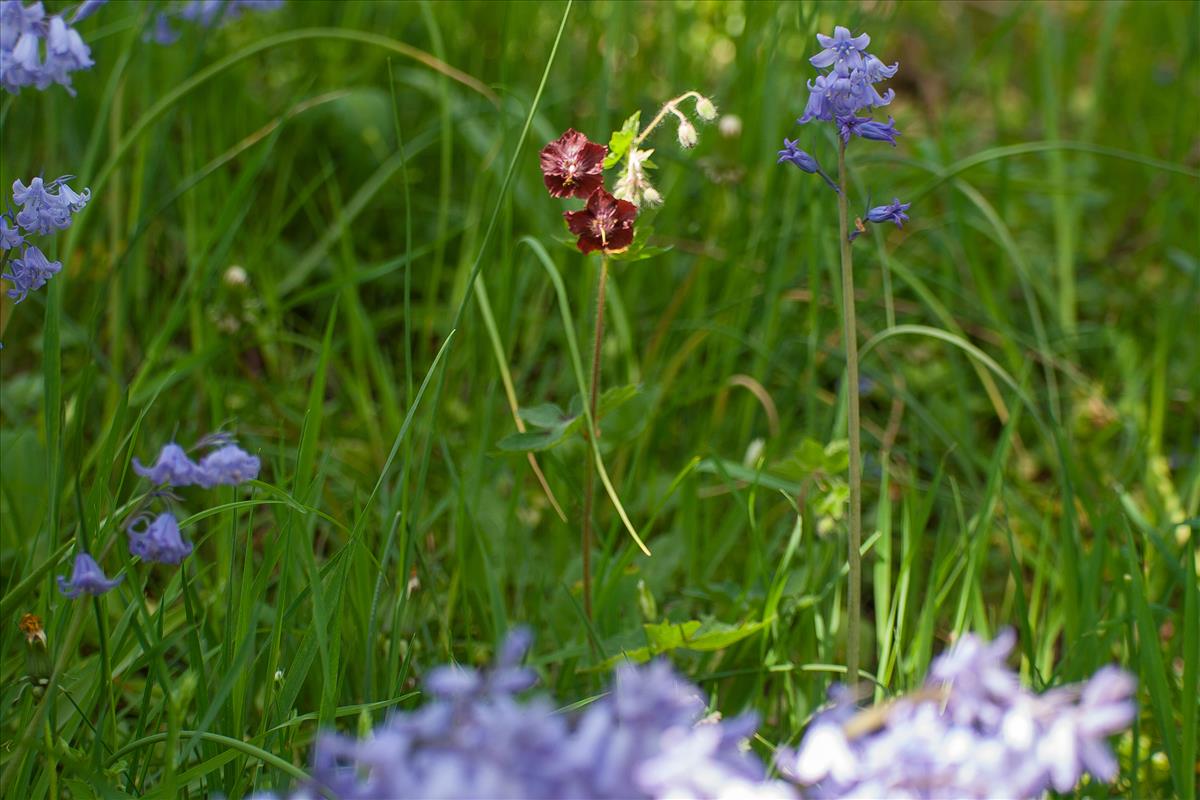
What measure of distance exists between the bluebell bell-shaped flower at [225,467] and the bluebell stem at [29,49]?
0.50 metres

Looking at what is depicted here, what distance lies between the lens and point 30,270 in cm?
127

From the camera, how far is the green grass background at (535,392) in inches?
55.1

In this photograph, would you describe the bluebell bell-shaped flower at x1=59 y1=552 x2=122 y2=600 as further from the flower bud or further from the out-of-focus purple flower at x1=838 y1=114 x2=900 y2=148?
the out-of-focus purple flower at x1=838 y1=114 x2=900 y2=148

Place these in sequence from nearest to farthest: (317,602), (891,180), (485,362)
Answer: (317,602) → (485,362) → (891,180)

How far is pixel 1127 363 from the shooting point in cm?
257

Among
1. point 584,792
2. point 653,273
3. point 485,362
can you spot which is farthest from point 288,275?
point 584,792

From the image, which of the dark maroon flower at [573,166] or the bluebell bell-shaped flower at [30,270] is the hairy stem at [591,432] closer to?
the dark maroon flower at [573,166]

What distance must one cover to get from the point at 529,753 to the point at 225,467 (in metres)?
0.73

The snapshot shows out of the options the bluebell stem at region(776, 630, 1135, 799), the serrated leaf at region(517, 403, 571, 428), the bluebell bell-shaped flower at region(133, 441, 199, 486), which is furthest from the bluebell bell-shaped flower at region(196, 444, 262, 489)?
the bluebell stem at region(776, 630, 1135, 799)

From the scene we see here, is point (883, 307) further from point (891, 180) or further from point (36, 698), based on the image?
point (36, 698)

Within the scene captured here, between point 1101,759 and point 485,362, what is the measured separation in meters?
1.71

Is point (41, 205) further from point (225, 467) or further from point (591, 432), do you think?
point (591, 432)

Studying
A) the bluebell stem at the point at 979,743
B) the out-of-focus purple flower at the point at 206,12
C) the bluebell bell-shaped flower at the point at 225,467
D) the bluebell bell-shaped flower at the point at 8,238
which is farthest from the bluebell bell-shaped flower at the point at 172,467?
the out-of-focus purple flower at the point at 206,12

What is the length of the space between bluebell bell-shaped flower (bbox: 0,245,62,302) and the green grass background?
0.07m
